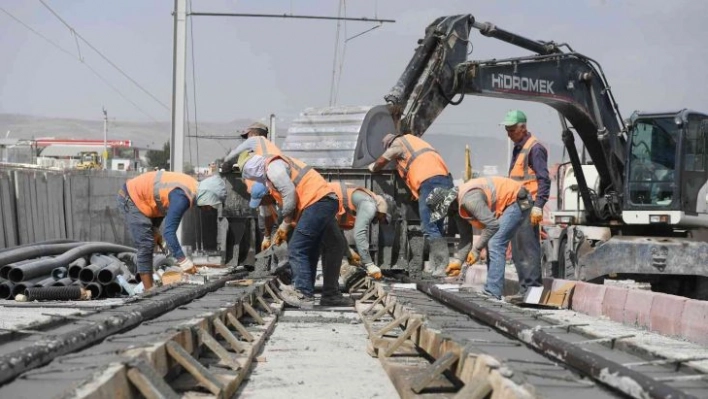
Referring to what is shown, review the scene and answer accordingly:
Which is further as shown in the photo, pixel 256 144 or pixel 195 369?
pixel 256 144

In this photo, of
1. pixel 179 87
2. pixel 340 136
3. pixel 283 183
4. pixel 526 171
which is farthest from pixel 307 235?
pixel 179 87

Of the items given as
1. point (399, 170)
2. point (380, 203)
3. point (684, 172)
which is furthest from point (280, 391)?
point (684, 172)

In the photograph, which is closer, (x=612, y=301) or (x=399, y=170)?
(x=612, y=301)

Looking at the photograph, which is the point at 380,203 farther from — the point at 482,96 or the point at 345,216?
the point at 482,96

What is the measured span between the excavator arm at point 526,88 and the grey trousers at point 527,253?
4.36 meters

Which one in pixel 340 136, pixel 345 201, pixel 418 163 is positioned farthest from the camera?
pixel 340 136

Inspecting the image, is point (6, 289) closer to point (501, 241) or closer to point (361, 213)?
point (361, 213)

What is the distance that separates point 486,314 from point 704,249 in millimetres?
6197

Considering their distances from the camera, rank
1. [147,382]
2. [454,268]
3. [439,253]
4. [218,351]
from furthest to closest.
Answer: [439,253], [454,268], [218,351], [147,382]

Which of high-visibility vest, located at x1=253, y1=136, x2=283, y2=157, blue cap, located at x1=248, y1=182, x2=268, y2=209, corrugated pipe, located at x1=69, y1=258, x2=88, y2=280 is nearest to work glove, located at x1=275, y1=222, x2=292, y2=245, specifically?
blue cap, located at x1=248, y1=182, x2=268, y2=209

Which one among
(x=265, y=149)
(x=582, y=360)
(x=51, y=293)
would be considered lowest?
(x=51, y=293)

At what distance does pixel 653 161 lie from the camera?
15.0 metres

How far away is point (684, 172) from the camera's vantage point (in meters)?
14.4

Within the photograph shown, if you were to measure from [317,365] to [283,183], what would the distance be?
355 cm
